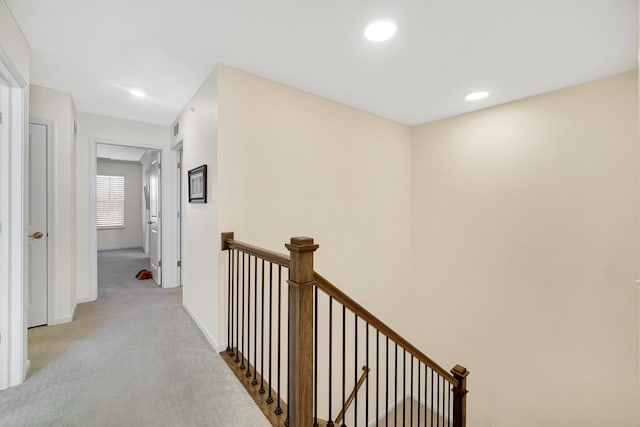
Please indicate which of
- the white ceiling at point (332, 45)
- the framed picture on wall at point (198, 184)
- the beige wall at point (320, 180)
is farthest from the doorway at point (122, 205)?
the beige wall at point (320, 180)

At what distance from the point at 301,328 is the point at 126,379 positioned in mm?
1448

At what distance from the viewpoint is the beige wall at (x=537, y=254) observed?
2.52m

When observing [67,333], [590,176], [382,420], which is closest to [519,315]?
[590,176]

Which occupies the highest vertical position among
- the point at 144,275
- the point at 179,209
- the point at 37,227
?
the point at 179,209

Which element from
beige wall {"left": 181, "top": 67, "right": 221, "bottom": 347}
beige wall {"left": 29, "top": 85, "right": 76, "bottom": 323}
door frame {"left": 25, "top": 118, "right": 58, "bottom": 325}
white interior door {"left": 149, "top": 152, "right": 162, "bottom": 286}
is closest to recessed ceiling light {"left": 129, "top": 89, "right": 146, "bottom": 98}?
beige wall {"left": 181, "top": 67, "right": 221, "bottom": 347}

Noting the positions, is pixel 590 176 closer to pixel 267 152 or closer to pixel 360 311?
pixel 360 311

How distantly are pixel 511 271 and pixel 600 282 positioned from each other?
0.71 metres

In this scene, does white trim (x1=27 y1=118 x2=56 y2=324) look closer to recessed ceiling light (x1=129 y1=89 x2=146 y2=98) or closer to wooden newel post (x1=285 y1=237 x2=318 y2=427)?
recessed ceiling light (x1=129 y1=89 x2=146 y2=98)

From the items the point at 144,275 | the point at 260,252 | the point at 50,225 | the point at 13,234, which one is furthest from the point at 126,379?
the point at 144,275

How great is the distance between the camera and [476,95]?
2.92 metres

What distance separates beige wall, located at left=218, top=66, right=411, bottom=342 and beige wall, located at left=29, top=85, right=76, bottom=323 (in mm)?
1839

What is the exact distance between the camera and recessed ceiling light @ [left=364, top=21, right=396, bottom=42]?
1.79m

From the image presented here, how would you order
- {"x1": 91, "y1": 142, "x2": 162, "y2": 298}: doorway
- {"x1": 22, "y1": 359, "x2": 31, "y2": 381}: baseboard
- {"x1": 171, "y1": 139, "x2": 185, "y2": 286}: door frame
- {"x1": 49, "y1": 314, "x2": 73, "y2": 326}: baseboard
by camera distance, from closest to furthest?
{"x1": 22, "y1": 359, "x2": 31, "y2": 381}: baseboard → {"x1": 49, "y1": 314, "x2": 73, "y2": 326}: baseboard → {"x1": 171, "y1": 139, "x2": 185, "y2": 286}: door frame → {"x1": 91, "y1": 142, "x2": 162, "y2": 298}: doorway

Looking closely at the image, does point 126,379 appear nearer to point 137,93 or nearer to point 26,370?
point 26,370
